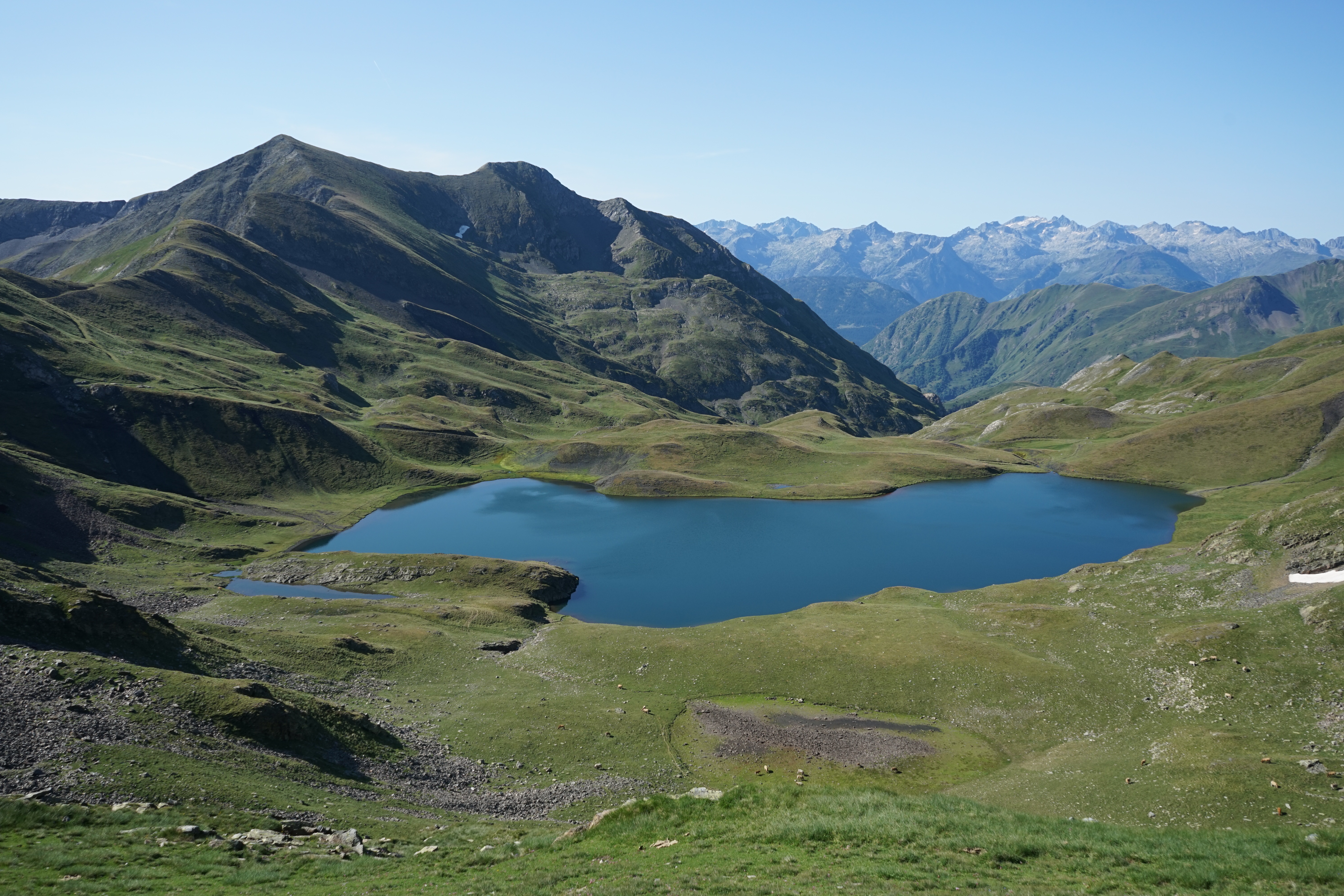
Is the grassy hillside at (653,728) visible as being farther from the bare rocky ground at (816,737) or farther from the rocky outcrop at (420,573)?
the rocky outcrop at (420,573)

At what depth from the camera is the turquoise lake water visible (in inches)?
4168

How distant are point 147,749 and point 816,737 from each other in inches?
1595

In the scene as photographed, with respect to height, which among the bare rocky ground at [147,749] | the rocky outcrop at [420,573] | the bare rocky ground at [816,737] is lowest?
the rocky outcrop at [420,573]

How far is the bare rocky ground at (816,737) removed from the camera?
51.5 meters

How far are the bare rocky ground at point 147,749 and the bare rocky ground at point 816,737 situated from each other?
9.99 metres

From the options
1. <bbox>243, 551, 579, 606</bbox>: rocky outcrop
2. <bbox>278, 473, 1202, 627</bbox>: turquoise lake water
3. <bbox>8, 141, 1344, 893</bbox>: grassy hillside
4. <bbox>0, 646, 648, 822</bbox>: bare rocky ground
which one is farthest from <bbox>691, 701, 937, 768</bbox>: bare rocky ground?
<bbox>243, 551, 579, 606</bbox>: rocky outcrop

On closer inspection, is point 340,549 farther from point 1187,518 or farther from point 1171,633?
point 1187,518

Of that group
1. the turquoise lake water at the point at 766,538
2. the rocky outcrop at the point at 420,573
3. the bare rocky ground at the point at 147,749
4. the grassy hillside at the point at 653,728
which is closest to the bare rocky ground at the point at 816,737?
the grassy hillside at the point at 653,728

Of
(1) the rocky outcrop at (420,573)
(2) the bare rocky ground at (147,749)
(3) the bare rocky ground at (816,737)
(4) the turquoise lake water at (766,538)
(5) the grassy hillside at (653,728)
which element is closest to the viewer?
(5) the grassy hillside at (653,728)

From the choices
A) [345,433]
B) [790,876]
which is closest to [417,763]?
[790,876]

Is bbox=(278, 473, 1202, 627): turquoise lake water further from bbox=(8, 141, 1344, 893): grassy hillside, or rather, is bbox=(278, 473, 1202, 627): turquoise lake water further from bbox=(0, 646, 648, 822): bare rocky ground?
bbox=(0, 646, 648, 822): bare rocky ground

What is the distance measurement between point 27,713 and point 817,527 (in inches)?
4887

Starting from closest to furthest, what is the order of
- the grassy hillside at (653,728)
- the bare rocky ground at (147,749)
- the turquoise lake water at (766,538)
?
the grassy hillside at (653,728) → the bare rocky ground at (147,749) → the turquoise lake water at (766,538)

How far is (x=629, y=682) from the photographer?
6694 cm
